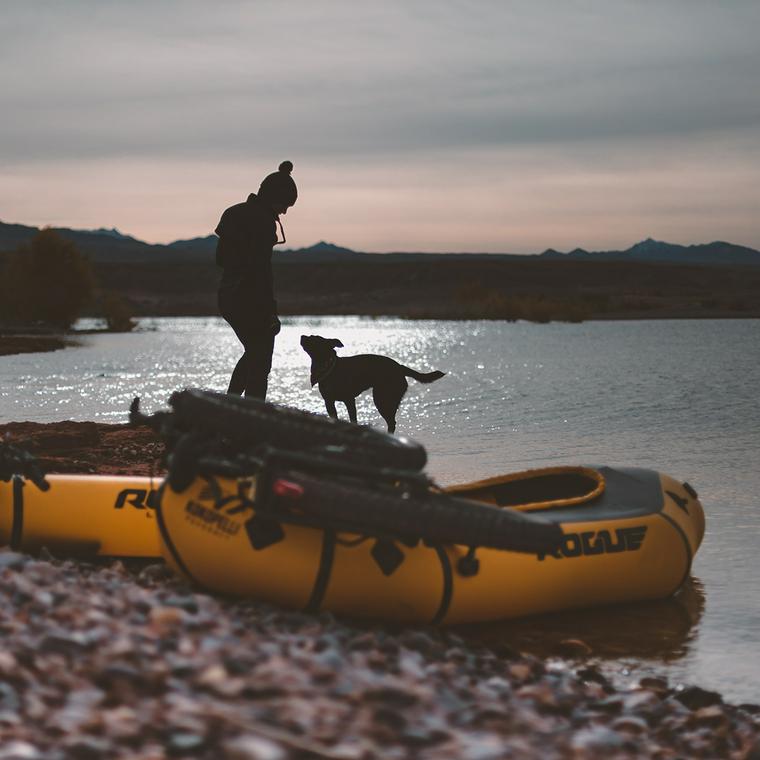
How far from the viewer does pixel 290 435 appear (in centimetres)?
582

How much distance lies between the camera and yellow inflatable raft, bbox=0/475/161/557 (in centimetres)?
682

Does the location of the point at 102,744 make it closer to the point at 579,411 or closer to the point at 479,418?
the point at 479,418

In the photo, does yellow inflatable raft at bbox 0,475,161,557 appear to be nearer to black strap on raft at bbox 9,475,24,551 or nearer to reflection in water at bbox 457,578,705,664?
black strap on raft at bbox 9,475,24,551

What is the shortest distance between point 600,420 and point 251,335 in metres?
9.22

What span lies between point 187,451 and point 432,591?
1.54 metres

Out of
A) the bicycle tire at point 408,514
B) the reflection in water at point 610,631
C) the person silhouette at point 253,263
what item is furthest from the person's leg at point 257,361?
the bicycle tire at point 408,514

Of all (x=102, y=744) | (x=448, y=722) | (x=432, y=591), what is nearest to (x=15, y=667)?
(x=102, y=744)

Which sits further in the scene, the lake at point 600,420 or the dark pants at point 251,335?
the dark pants at point 251,335

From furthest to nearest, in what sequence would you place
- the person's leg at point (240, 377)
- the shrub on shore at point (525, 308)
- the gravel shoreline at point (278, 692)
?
the shrub on shore at point (525, 308), the person's leg at point (240, 377), the gravel shoreline at point (278, 692)

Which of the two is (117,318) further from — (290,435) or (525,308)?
(290,435)

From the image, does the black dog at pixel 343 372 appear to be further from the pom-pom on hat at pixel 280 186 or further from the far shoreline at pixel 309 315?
the far shoreline at pixel 309 315

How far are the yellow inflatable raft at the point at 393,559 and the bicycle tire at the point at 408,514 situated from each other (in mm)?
22

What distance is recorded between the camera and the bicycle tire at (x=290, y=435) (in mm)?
5781

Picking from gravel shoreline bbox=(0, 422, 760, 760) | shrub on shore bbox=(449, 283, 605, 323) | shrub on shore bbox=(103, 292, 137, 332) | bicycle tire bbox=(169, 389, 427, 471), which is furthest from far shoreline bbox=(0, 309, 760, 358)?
gravel shoreline bbox=(0, 422, 760, 760)
